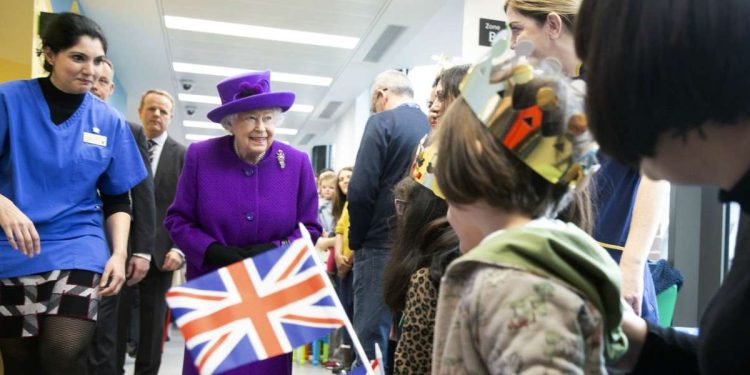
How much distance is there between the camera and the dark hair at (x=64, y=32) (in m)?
2.21

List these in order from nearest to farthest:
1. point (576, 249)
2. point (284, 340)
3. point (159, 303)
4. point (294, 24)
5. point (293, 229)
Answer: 1. point (576, 249)
2. point (284, 340)
3. point (293, 229)
4. point (159, 303)
5. point (294, 24)

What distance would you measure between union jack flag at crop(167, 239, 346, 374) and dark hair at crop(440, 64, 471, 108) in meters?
0.94

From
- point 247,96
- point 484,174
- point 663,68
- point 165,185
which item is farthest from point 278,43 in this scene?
point 663,68

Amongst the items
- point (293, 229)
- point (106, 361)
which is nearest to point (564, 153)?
point (293, 229)

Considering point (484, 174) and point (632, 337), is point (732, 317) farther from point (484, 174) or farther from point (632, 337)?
point (484, 174)

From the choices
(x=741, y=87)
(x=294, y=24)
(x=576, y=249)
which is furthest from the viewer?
(x=294, y=24)

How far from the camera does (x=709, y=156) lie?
847 mm

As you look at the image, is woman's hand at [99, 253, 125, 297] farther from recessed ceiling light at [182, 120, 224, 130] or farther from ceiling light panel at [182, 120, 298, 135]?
recessed ceiling light at [182, 120, 224, 130]

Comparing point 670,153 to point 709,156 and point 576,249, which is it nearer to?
point 709,156

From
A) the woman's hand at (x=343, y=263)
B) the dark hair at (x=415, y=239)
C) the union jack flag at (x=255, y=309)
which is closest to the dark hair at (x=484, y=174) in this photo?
the union jack flag at (x=255, y=309)

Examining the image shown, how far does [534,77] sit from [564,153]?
122 millimetres

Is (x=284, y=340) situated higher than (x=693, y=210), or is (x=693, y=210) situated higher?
(x=284, y=340)

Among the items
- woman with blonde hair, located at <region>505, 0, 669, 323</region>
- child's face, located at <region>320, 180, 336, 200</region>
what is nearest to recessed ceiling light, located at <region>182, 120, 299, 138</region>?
child's face, located at <region>320, 180, 336, 200</region>

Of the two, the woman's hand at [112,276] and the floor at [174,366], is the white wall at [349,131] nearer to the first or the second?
the floor at [174,366]
